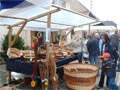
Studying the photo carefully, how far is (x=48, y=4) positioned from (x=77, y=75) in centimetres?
229

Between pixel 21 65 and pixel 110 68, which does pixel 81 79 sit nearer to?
pixel 110 68

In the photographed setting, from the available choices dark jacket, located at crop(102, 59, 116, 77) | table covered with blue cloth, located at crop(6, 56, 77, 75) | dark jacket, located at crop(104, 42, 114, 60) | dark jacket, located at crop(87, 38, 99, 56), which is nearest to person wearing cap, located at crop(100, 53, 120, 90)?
dark jacket, located at crop(102, 59, 116, 77)

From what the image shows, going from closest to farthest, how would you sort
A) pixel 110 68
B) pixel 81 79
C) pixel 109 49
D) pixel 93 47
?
pixel 81 79 < pixel 110 68 < pixel 109 49 < pixel 93 47

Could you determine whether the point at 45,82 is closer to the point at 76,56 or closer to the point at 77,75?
the point at 77,75

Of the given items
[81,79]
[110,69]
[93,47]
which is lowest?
[81,79]

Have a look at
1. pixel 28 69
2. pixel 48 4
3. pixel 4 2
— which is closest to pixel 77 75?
pixel 28 69

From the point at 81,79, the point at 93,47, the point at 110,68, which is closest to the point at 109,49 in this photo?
the point at 110,68

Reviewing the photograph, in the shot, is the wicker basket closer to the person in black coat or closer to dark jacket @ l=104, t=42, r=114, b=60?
dark jacket @ l=104, t=42, r=114, b=60

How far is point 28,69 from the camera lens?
3775 millimetres

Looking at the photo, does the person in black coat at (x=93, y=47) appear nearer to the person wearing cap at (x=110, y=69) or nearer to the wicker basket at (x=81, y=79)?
the person wearing cap at (x=110, y=69)

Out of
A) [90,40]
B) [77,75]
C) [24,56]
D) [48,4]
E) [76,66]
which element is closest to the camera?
[48,4]

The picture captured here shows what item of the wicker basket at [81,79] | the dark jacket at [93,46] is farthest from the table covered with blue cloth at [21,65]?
the dark jacket at [93,46]

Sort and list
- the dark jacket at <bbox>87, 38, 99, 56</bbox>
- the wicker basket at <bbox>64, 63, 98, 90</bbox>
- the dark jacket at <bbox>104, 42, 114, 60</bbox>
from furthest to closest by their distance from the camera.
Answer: the dark jacket at <bbox>87, 38, 99, 56</bbox> < the dark jacket at <bbox>104, 42, 114, 60</bbox> < the wicker basket at <bbox>64, 63, 98, 90</bbox>

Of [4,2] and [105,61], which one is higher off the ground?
[4,2]
